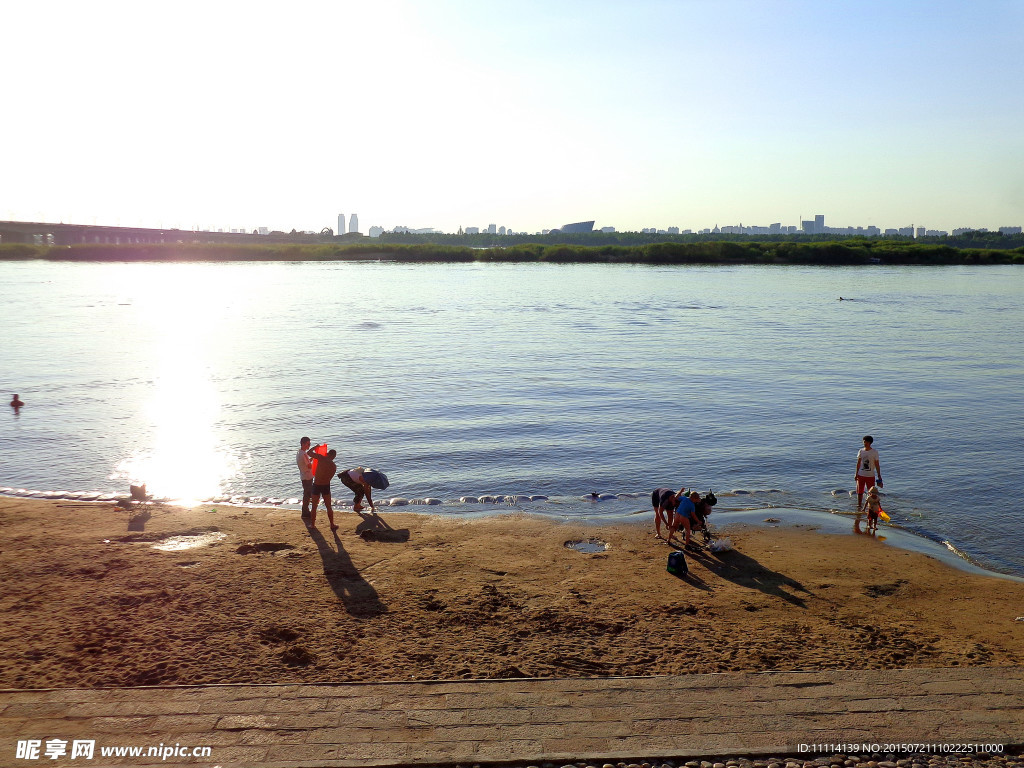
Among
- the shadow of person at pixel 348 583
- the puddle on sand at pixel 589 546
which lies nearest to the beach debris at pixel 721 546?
the puddle on sand at pixel 589 546

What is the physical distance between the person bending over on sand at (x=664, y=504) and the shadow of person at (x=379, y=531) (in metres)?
4.57

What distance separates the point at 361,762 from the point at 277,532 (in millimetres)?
7840

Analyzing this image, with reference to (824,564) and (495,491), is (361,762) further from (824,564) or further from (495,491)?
(495,491)

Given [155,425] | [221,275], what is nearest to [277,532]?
[155,425]

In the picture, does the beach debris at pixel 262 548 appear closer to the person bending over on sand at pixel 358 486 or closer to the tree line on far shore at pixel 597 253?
the person bending over on sand at pixel 358 486

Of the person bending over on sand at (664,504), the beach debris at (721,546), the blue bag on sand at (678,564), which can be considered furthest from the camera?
the person bending over on sand at (664,504)

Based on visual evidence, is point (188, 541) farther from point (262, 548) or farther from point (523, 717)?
point (523, 717)

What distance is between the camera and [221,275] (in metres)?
122

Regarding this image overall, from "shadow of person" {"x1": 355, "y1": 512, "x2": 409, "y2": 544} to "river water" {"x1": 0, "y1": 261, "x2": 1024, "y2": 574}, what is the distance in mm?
1856

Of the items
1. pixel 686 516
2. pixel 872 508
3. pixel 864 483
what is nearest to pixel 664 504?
pixel 686 516

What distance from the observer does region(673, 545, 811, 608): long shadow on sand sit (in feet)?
38.9

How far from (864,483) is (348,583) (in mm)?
10815

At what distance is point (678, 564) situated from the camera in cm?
1242

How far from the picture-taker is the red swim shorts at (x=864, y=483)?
52.9 feet
